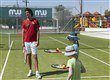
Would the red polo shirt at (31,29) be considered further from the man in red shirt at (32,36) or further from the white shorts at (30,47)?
the white shorts at (30,47)

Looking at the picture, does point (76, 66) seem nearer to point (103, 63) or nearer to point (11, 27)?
point (103, 63)

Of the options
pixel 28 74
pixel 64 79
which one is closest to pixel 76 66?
pixel 64 79

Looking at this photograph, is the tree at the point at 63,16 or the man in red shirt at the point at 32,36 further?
the tree at the point at 63,16

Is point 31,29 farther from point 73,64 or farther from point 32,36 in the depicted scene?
point 73,64

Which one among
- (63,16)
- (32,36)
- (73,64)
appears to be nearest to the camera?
(73,64)

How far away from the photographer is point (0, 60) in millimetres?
14258

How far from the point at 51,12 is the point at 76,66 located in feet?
142

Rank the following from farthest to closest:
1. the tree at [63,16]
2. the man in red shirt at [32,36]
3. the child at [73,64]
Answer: the tree at [63,16], the man in red shirt at [32,36], the child at [73,64]

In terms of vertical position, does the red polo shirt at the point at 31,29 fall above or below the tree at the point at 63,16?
above

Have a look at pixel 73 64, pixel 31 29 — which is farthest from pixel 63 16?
pixel 73 64

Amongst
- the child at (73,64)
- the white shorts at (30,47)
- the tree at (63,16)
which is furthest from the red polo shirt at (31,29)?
the tree at (63,16)

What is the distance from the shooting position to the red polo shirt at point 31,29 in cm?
1012

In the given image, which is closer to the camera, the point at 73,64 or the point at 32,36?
the point at 73,64

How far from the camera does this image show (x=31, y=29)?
1017 centimetres
